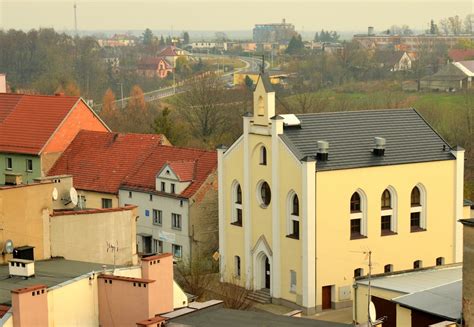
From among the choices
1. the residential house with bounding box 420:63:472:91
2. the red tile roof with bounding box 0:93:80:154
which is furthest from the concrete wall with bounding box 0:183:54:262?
the residential house with bounding box 420:63:472:91

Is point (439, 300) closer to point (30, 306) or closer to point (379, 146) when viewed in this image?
point (30, 306)

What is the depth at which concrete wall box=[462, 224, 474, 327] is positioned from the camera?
23984 mm

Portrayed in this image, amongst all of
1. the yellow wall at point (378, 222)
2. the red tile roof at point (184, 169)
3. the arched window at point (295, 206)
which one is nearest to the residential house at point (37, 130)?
the red tile roof at point (184, 169)

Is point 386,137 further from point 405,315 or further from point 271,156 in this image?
point 405,315

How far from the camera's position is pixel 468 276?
24000 millimetres

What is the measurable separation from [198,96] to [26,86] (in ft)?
137

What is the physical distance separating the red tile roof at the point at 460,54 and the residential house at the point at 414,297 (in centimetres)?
11556

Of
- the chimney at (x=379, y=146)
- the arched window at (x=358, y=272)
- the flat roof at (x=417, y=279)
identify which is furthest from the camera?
the chimney at (x=379, y=146)

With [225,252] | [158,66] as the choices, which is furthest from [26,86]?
[225,252]

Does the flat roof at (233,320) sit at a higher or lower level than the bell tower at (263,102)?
lower

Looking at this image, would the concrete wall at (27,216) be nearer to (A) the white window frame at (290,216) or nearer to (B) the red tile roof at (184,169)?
(A) the white window frame at (290,216)

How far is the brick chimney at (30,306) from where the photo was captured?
24184 mm

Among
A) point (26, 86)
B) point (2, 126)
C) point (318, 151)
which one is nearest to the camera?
point (318, 151)

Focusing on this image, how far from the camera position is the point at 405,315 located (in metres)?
31.7
